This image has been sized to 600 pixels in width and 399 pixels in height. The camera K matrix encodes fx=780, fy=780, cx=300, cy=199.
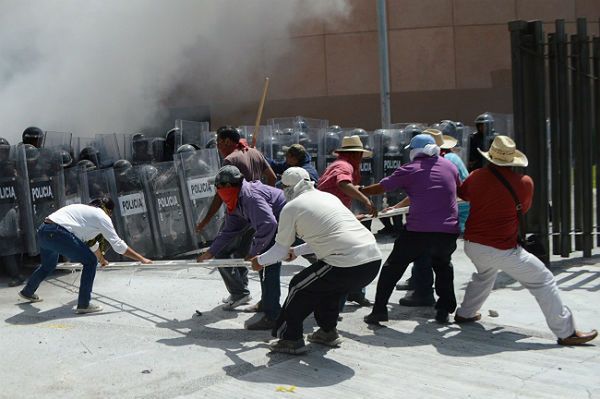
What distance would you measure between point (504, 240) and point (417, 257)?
0.67 meters

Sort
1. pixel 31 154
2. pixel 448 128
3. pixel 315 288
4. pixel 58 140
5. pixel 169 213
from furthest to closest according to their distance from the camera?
pixel 448 128 → pixel 58 140 → pixel 169 213 → pixel 31 154 → pixel 315 288

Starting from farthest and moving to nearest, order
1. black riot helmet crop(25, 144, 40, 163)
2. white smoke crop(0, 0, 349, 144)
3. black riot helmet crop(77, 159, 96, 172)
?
1. white smoke crop(0, 0, 349, 144)
2. black riot helmet crop(77, 159, 96, 172)
3. black riot helmet crop(25, 144, 40, 163)

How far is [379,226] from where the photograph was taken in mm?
11234

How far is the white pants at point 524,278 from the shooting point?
5.35m

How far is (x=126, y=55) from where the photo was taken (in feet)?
54.5

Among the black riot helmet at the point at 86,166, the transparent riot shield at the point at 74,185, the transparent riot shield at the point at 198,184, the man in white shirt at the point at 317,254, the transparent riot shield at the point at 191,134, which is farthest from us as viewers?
the transparent riot shield at the point at 191,134

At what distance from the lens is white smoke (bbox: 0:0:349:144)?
15242 millimetres

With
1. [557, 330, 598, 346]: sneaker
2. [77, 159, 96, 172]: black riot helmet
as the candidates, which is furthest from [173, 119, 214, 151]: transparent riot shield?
[557, 330, 598, 346]: sneaker

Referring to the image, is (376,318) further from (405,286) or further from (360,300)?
(405,286)

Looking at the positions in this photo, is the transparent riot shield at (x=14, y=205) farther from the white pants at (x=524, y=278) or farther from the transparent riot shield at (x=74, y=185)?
the white pants at (x=524, y=278)

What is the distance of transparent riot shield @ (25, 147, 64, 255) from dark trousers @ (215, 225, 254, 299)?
2.42 meters

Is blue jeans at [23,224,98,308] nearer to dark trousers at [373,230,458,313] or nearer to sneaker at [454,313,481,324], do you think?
dark trousers at [373,230,458,313]

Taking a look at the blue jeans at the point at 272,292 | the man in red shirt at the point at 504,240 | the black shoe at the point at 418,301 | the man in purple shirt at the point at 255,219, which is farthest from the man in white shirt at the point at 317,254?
the black shoe at the point at 418,301

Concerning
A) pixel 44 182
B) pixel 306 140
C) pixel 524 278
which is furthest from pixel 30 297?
pixel 306 140
